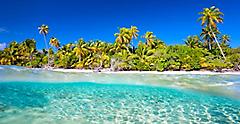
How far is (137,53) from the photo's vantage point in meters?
58.4

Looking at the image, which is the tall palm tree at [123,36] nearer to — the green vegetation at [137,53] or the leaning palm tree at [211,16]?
the green vegetation at [137,53]

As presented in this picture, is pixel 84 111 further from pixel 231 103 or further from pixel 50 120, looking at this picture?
pixel 231 103

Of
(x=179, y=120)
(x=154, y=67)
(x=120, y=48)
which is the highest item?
(x=120, y=48)

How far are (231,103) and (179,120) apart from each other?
20.9 feet

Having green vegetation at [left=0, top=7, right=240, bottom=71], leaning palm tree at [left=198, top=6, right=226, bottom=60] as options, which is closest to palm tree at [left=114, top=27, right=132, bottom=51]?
green vegetation at [left=0, top=7, right=240, bottom=71]

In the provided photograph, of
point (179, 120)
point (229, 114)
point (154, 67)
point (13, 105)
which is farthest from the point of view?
point (154, 67)

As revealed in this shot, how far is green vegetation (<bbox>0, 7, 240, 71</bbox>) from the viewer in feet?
163

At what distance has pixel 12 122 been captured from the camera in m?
10.7

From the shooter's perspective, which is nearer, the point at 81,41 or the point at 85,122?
the point at 85,122

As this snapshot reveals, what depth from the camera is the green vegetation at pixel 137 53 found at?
49.6 meters

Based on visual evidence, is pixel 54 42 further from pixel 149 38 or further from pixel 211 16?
pixel 211 16

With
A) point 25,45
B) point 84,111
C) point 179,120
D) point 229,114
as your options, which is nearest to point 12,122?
point 84,111

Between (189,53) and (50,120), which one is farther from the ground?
Answer: (189,53)

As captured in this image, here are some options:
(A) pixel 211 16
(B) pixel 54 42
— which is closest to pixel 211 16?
(A) pixel 211 16
